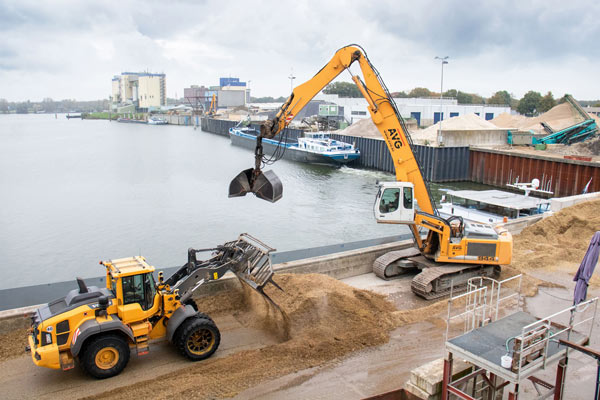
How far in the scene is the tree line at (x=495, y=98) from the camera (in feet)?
326

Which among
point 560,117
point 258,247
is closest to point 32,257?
point 258,247

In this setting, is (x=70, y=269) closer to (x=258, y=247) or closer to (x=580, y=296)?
(x=258, y=247)

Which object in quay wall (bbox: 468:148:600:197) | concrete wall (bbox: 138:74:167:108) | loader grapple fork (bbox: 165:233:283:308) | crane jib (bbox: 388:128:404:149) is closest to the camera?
loader grapple fork (bbox: 165:233:283:308)

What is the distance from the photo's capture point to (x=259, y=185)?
34.2ft

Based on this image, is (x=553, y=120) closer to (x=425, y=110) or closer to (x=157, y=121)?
(x=425, y=110)

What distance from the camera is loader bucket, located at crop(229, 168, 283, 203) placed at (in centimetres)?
1027

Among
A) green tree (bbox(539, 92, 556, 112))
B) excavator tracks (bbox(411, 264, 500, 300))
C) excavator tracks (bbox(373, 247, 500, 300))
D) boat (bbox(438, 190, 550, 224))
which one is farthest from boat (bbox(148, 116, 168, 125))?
excavator tracks (bbox(411, 264, 500, 300))

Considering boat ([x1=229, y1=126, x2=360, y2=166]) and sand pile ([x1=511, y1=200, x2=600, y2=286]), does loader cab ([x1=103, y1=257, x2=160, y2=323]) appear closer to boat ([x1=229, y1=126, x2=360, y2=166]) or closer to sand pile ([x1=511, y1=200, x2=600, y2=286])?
sand pile ([x1=511, y1=200, x2=600, y2=286])

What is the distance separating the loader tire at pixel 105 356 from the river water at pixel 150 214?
10780mm

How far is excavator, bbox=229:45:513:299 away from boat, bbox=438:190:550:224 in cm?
645

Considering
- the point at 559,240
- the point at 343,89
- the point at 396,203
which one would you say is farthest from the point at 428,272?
the point at 343,89

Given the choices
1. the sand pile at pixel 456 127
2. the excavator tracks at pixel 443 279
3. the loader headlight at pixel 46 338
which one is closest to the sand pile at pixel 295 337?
the excavator tracks at pixel 443 279

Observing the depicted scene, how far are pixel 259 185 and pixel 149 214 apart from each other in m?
17.5

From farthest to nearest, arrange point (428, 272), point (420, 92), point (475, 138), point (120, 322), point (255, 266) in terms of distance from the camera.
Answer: point (420, 92), point (475, 138), point (428, 272), point (255, 266), point (120, 322)
